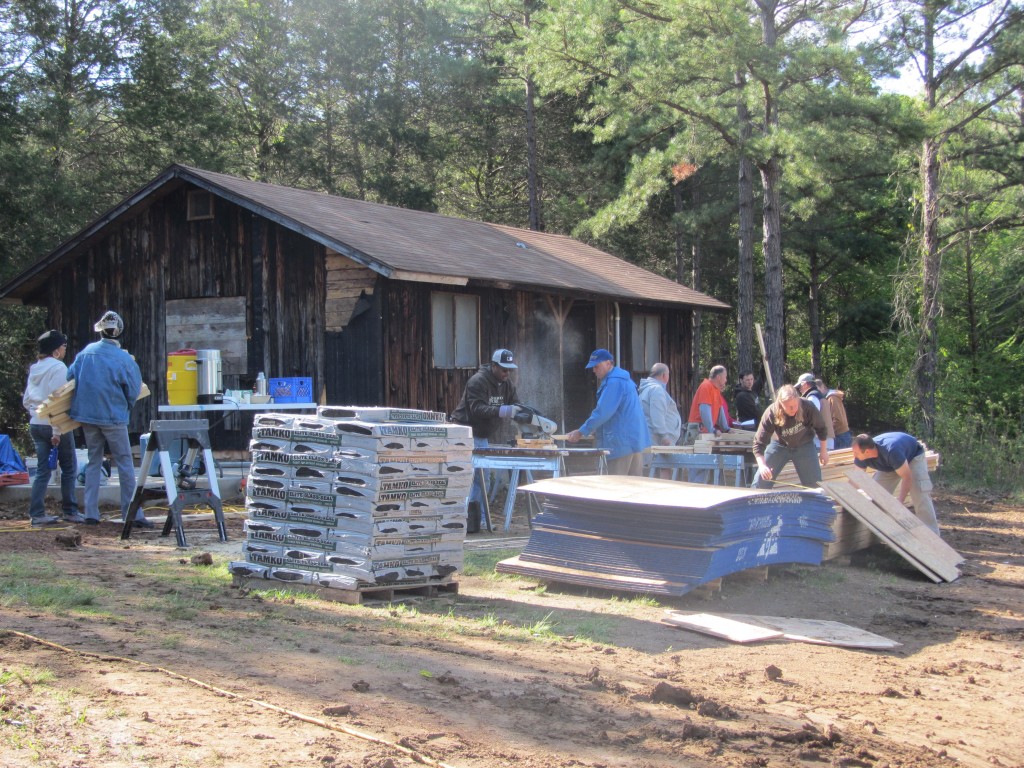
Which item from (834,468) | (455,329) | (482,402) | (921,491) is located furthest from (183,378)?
(921,491)

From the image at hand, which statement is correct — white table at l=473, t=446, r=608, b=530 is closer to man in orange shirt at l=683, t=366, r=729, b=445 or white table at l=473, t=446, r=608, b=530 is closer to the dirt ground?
the dirt ground

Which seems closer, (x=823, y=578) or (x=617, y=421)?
(x=823, y=578)

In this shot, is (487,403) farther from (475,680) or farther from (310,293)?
(475,680)

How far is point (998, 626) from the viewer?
7965 millimetres

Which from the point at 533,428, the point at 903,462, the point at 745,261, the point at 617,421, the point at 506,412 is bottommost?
the point at 903,462

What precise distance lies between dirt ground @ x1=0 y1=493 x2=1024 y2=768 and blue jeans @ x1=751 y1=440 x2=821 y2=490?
204 centimetres

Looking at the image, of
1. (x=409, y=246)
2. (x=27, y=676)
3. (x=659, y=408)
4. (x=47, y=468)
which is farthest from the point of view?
(x=409, y=246)

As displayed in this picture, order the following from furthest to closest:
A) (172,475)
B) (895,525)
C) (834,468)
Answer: (834,468), (895,525), (172,475)

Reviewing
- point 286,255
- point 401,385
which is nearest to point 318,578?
point 401,385

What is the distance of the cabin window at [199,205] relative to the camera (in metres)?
15.9

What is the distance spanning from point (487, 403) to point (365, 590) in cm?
403

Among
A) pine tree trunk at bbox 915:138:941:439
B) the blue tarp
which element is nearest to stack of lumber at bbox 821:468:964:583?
the blue tarp

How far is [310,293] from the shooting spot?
49.4 feet

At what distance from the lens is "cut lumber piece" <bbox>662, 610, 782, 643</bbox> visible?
22.5ft
